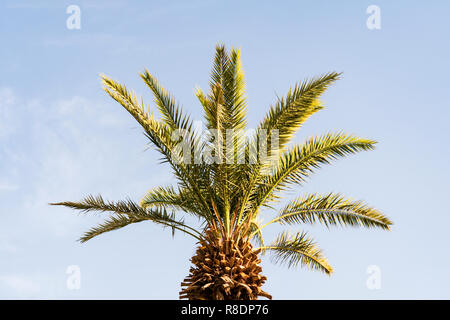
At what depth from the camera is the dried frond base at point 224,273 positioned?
974 cm

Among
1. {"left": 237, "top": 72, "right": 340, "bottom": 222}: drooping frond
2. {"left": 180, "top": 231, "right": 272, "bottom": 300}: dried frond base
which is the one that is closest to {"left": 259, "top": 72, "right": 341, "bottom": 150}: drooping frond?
{"left": 237, "top": 72, "right": 340, "bottom": 222}: drooping frond

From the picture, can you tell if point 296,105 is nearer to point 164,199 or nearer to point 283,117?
point 283,117

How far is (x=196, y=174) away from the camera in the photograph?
34.3ft

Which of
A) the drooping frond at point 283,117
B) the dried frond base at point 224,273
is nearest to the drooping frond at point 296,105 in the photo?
the drooping frond at point 283,117

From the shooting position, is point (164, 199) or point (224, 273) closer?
point (224, 273)

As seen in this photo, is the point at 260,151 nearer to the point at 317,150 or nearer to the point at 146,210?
the point at 317,150

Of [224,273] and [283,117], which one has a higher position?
[283,117]

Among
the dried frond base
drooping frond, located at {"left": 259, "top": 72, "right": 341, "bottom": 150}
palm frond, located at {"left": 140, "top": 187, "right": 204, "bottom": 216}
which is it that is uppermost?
drooping frond, located at {"left": 259, "top": 72, "right": 341, "bottom": 150}

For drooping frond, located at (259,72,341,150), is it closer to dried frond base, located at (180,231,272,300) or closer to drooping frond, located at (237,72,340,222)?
drooping frond, located at (237,72,340,222)

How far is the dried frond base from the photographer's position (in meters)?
9.74

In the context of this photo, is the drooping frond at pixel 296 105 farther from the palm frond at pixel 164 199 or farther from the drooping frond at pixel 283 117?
the palm frond at pixel 164 199

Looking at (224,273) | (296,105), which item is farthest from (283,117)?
(224,273)

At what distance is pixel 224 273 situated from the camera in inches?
389

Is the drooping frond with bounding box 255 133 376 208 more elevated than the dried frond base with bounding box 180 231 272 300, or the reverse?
the drooping frond with bounding box 255 133 376 208
